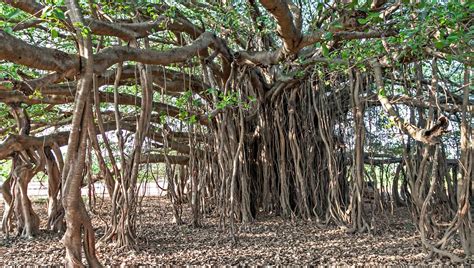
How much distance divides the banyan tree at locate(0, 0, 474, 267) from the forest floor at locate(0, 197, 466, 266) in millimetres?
177

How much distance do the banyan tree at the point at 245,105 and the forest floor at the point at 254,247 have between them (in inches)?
7.0

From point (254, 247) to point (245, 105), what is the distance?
130cm

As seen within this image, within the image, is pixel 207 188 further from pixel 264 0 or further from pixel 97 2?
pixel 264 0

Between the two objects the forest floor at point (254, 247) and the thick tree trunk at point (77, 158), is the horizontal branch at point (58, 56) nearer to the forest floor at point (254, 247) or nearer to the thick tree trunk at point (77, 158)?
the thick tree trunk at point (77, 158)

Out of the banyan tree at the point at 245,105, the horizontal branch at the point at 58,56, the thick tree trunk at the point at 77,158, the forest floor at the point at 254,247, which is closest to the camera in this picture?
the horizontal branch at the point at 58,56

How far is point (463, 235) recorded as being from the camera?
2873 mm

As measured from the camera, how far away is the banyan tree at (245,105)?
2346 millimetres

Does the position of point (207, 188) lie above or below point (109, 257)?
above

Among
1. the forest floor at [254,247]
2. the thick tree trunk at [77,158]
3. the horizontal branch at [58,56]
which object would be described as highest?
the horizontal branch at [58,56]

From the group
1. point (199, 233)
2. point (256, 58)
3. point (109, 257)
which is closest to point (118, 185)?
point (109, 257)

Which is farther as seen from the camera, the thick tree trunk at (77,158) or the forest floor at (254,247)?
the forest floor at (254,247)

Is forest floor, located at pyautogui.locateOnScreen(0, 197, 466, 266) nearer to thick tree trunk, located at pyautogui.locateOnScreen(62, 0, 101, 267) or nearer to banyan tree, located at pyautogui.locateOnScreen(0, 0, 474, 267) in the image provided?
banyan tree, located at pyautogui.locateOnScreen(0, 0, 474, 267)

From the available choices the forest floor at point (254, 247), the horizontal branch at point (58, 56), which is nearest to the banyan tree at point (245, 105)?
the horizontal branch at point (58, 56)

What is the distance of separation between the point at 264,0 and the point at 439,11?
3.21ft
